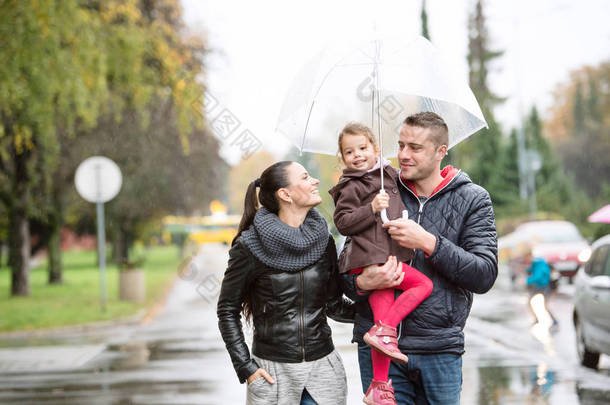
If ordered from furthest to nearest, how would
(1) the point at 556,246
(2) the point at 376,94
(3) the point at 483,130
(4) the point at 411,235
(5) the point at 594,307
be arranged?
(3) the point at 483,130 < (1) the point at 556,246 < (5) the point at 594,307 < (2) the point at 376,94 < (4) the point at 411,235

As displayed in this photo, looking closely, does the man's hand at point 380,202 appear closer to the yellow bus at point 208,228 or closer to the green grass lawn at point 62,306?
the green grass lawn at point 62,306

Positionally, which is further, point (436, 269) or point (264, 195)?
point (264, 195)

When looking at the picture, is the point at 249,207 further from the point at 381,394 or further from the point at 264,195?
the point at 381,394

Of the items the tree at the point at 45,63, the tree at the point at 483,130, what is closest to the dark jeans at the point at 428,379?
the tree at the point at 45,63

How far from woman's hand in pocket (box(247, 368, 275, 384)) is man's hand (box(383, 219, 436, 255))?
3.06 feet

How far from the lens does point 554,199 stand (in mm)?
43469

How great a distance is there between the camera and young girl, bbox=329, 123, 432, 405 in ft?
11.8

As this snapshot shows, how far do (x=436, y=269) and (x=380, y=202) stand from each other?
39 centimetres

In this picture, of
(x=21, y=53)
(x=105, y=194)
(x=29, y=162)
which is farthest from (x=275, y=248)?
(x=29, y=162)

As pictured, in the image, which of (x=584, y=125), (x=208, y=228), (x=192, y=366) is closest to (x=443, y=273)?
(x=192, y=366)

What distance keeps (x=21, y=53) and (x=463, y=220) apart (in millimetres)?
10704

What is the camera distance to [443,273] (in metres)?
3.61

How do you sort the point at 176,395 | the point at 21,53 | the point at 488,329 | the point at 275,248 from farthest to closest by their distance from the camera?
the point at 488,329, the point at 21,53, the point at 176,395, the point at 275,248

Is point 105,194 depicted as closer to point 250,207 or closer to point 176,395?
point 176,395
